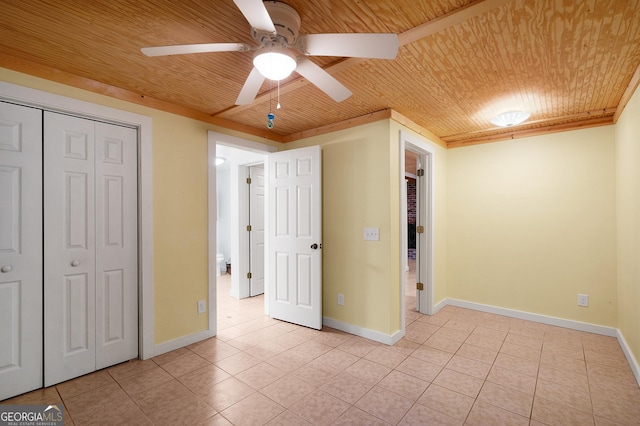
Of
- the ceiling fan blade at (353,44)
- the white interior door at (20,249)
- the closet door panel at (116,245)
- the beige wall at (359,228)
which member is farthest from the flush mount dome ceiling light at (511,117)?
the white interior door at (20,249)

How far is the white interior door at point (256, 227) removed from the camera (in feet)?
Result: 14.9

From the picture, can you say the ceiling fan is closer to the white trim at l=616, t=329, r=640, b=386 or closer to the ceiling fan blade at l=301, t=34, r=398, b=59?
the ceiling fan blade at l=301, t=34, r=398, b=59

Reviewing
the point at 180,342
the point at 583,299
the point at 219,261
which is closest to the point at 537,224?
the point at 583,299

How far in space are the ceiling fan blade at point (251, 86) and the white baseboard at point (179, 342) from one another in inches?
87.1

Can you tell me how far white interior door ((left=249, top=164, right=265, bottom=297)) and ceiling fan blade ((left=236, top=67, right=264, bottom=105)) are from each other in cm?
265

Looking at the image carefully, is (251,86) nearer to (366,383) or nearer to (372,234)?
(372,234)

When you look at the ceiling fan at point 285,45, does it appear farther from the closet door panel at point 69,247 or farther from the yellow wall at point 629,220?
the yellow wall at point 629,220

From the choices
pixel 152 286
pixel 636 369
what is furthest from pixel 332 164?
pixel 636 369

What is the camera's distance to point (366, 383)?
85.4 inches

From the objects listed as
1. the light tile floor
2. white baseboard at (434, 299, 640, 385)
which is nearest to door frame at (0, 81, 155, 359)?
the light tile floor

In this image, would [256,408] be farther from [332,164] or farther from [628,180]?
[628,180]

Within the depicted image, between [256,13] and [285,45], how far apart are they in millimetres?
332

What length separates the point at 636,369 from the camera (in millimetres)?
2205

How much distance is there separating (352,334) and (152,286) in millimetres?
1977
